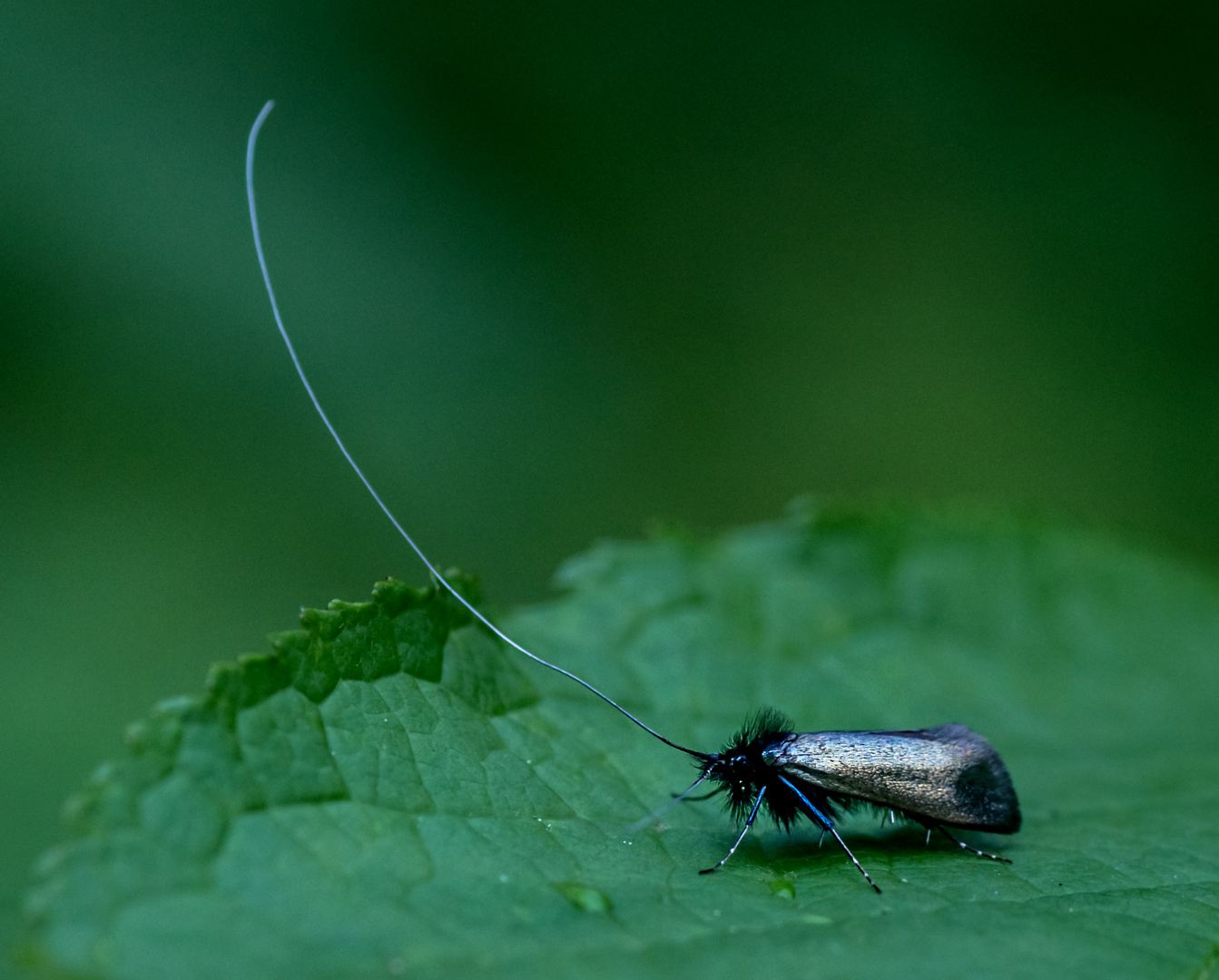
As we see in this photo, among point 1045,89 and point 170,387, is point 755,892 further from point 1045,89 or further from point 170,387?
point 1045,89

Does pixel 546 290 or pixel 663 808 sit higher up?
pixel 546 290

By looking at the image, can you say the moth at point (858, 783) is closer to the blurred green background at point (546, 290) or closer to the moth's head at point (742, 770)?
the moth's head at point (742, 770)

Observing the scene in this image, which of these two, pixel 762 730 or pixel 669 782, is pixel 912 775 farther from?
pixel 669 782

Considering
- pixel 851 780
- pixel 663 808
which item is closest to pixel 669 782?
pixel 663 808

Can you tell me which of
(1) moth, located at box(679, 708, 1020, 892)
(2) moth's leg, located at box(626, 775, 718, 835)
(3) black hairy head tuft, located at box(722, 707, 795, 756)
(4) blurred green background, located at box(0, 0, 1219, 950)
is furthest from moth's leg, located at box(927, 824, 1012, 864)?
(4) blurred green background, located at box(0, 0, 1219, 950)

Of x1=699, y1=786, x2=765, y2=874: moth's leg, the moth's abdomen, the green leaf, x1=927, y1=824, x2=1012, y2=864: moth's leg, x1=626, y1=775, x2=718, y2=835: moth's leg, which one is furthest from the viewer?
the moth's abdomen

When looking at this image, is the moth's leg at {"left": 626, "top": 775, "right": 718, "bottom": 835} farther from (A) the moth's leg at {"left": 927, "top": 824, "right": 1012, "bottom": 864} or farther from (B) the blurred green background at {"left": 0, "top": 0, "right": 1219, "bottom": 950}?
(B) the blurred green background at {"left": 0, "top": 0, "right": 1219, "bottom": 950}

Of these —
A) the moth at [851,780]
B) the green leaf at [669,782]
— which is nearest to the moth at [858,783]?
the moth at [851,780]
